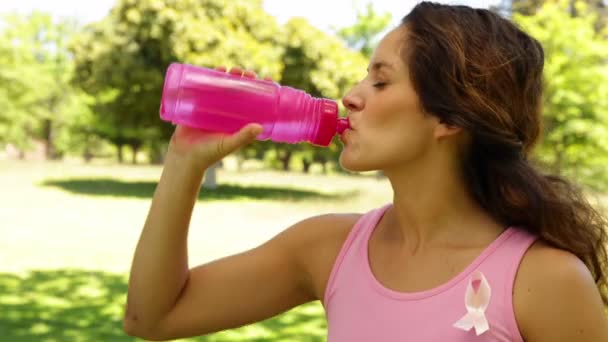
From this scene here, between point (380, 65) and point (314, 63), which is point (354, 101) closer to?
point (380, 65)

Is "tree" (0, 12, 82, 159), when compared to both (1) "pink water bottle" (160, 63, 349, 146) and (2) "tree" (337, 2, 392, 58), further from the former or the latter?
(1) "pink water bottle" (160, 63, 349, 146)

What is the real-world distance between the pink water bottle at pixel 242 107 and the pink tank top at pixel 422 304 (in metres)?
0.32

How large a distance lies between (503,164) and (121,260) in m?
9.02

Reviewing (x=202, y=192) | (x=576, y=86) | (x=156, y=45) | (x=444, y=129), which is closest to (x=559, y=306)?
(x=444, y=129)

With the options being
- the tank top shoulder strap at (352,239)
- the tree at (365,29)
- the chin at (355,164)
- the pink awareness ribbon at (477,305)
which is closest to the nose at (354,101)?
the chin at (355,164)

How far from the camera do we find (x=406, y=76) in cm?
152

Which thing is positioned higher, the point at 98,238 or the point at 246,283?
the point at 246,283

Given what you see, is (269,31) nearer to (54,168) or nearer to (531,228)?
(54,168)

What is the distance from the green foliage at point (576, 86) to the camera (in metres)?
18.7

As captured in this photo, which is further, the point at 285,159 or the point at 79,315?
the point at 285,159

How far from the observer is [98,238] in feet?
40.0

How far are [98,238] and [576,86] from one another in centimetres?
1329

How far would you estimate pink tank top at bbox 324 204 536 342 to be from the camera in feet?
4.53

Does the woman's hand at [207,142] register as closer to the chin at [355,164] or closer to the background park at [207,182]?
the chin at [355,164]
